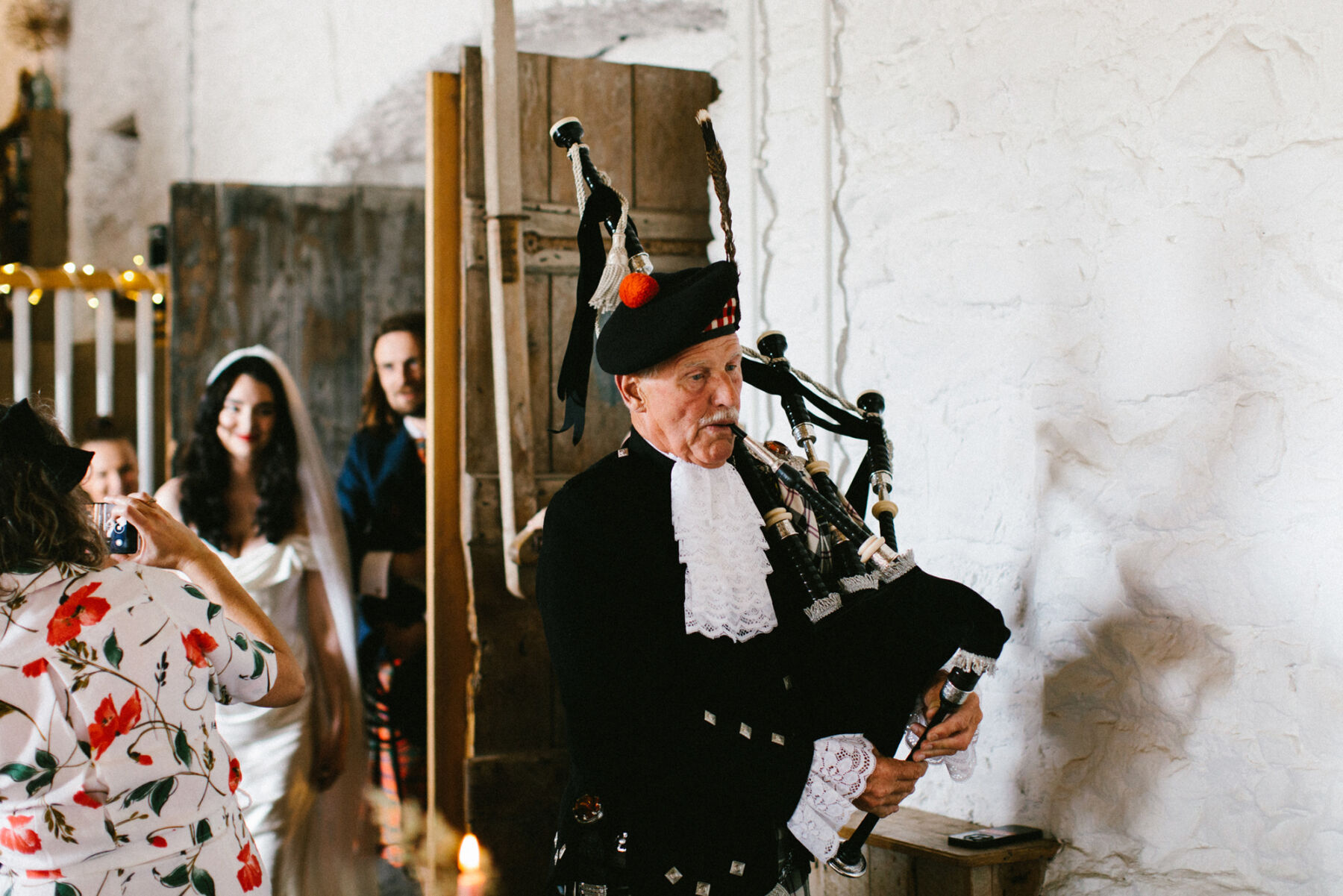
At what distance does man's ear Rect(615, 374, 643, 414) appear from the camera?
68.2 inches

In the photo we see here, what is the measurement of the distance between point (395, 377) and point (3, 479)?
233 cm

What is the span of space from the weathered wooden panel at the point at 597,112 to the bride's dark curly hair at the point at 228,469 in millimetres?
1158

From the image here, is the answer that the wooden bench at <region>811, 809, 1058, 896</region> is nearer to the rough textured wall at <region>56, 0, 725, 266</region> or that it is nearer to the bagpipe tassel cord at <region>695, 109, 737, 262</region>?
the bagpipe tassel cord at <region>695, 109, 737, 262</region>

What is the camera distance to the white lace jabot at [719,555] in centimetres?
163

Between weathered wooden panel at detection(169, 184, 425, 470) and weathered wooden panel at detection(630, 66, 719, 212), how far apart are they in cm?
117


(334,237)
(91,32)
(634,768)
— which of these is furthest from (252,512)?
(91,32)

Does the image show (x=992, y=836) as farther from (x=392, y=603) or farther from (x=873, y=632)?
(x=392, y=603)

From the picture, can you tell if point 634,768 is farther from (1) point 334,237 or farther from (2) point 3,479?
(1) point 334,237

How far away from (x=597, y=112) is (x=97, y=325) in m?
2.39

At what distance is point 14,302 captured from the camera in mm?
4211

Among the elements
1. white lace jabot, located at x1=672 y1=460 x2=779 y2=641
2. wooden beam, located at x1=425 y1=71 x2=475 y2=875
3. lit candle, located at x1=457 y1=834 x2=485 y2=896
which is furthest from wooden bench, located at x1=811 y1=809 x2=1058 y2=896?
wooden beam, located at x1=425 y1=71 x2=475 y2=875

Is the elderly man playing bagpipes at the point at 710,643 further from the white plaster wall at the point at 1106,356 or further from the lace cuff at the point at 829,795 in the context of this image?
the white plaster wall at the point at 1106,356

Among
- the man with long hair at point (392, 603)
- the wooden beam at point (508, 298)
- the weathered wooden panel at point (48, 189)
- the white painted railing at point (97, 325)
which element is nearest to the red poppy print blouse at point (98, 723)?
the wooden beam at point (508, 298)

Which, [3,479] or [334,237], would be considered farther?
[334,237]
